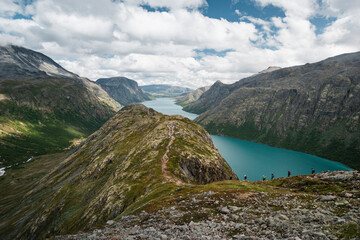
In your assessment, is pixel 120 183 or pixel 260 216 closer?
pixel 260 216

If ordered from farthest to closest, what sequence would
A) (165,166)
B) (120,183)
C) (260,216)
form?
(165,166) < (120,183) < (260,216)

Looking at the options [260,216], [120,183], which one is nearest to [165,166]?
[120,183]

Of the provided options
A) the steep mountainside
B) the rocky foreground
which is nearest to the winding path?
the steep mountainside

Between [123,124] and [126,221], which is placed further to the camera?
[123,124]

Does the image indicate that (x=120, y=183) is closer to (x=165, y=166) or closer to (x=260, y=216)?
(x=165, y=166)

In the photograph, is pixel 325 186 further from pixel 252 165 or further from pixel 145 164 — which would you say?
pixel 252 165

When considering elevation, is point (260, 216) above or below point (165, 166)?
above

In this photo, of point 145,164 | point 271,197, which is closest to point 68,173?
point 145,164

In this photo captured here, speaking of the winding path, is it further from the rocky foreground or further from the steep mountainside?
the rocky foreground

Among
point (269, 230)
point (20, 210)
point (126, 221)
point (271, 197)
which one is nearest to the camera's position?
point (269, 230)
